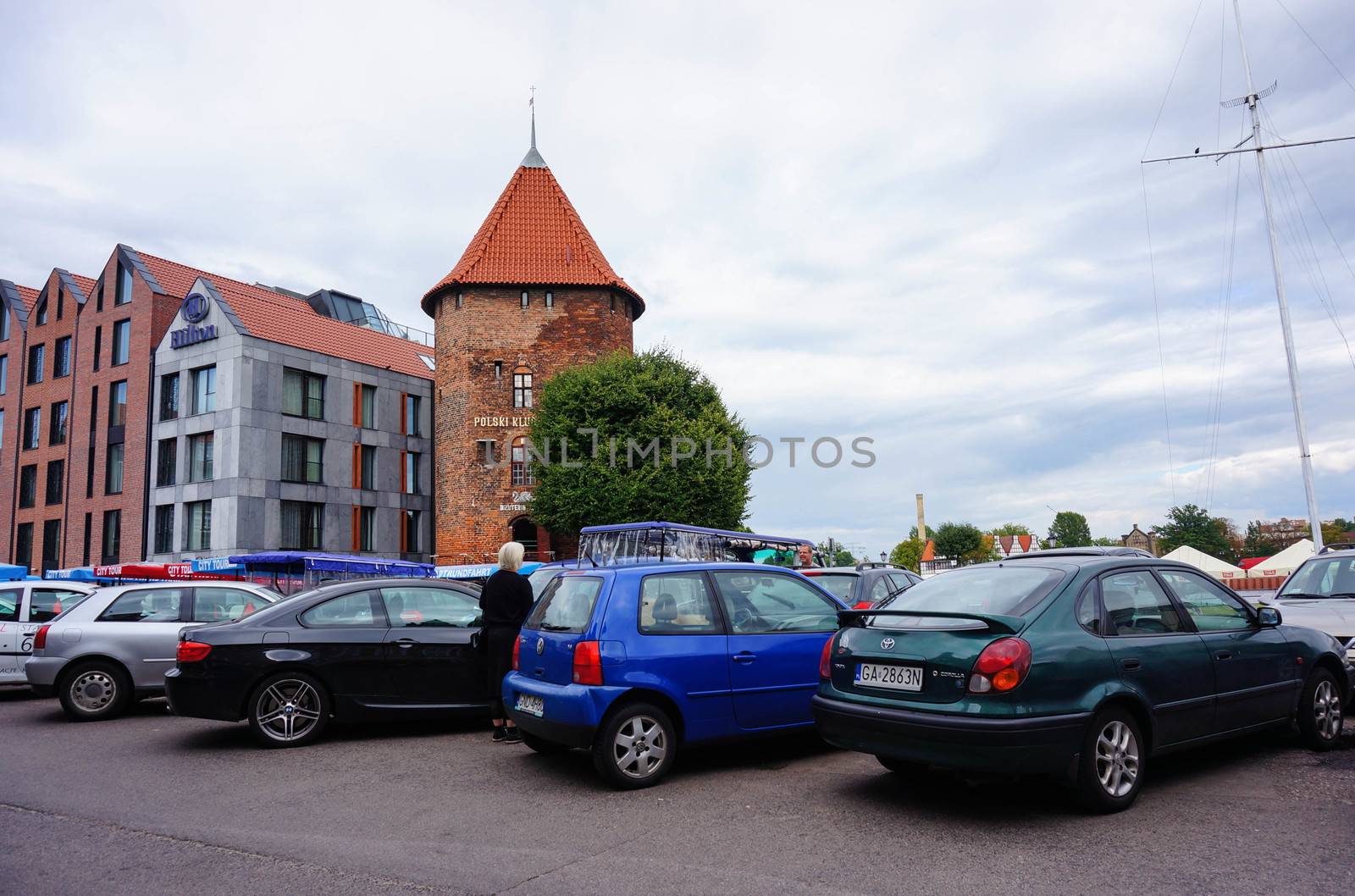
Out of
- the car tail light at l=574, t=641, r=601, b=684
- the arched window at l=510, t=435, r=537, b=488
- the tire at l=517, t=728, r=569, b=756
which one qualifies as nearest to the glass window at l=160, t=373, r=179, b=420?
the arched window at l=510, t=435, r=537, b=488

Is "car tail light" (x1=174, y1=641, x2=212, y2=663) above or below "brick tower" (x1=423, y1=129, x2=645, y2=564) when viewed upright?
below

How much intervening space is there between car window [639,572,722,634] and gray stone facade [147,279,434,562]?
34172 mm

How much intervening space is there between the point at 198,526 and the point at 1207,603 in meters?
39.4

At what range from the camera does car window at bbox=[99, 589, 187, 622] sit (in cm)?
1078

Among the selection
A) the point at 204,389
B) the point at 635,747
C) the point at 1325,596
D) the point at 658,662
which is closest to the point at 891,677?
the point at 658,662

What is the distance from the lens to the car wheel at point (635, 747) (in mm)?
6438

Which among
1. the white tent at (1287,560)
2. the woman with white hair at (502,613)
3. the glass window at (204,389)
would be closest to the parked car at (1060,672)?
the woman with white hair at (502,613)

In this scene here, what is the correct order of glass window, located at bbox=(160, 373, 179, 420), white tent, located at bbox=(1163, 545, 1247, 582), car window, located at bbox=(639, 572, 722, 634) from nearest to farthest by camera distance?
car window, located at bbox=(639, 572, 722, 634) → white tent, located at bbox=(1163, 545, 1247, 582) → glass window, located at bbox=(160, 373, 179, 420)

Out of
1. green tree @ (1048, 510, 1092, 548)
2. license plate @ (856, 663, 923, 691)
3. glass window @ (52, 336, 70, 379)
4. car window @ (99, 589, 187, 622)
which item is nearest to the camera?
license plate @ (856, 663, 923, 691)

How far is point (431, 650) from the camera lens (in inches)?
355

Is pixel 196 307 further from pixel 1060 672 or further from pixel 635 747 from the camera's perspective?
pixel 1060 672

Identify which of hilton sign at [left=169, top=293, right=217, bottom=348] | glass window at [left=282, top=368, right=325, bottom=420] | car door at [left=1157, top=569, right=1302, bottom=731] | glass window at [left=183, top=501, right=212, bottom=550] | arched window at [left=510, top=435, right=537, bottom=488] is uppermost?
hilton sign at [left=169, top=293, right=217, bottom=348]

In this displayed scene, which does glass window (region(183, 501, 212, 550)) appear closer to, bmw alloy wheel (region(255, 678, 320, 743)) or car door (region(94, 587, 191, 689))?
car door (region(94, 587, 191, 689))

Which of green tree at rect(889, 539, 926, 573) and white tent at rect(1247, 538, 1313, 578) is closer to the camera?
white tent at rect(1247, 538, 1313, 578)
